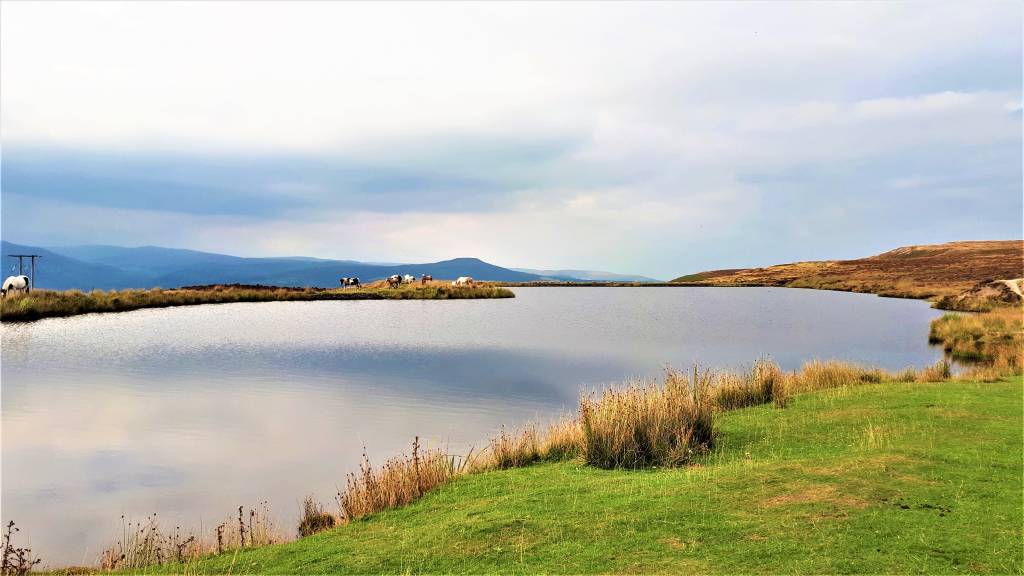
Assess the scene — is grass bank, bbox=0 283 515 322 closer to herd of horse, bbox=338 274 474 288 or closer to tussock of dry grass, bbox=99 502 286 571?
herd of horse, bbox=338 274 474 288

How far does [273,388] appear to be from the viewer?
25.7 meters

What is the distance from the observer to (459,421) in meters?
19.8

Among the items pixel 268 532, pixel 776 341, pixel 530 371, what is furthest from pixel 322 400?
pixel 776 341

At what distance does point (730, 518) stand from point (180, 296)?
75.5 m

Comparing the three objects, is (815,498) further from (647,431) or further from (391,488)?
(391,488)

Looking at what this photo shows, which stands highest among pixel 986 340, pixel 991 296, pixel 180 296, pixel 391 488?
pixel 180 296

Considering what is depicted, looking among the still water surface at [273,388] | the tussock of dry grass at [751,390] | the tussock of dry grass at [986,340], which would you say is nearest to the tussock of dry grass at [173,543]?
the still water surface at [273,388]

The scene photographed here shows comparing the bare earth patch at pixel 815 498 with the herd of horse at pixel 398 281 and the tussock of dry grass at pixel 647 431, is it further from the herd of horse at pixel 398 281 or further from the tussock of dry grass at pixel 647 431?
the herd of horse at pixel 398 281

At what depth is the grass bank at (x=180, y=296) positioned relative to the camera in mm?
52219

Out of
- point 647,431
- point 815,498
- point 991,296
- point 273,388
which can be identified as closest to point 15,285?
point 273,388

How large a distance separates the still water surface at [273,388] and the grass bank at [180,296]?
17.5 ft

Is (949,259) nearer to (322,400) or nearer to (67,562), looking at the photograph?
(322,400)

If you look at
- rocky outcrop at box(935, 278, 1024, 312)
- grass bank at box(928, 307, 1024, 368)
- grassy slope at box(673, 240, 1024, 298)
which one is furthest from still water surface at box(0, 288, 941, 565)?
grassy slope at box(673, 240, 1024, 298)

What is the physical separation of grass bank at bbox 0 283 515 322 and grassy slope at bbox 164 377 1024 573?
55348 millimetres
